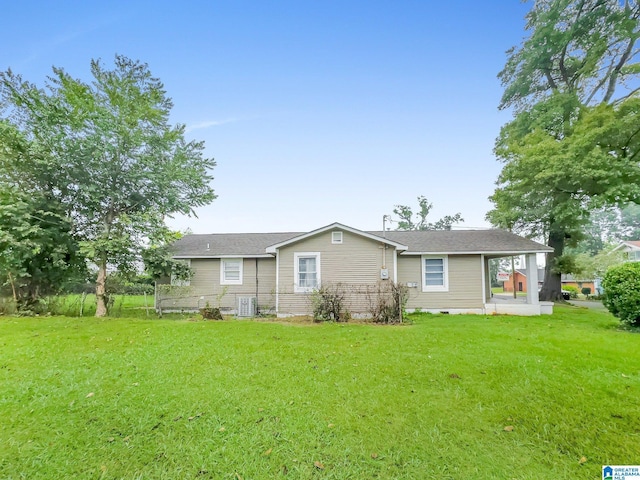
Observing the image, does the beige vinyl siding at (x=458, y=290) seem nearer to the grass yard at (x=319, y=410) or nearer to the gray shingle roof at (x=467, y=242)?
the gray shingle roof at (x=467, y=242)

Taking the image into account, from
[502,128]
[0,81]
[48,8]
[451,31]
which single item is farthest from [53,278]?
[502,128]

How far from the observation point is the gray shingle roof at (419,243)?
13047 millimetres

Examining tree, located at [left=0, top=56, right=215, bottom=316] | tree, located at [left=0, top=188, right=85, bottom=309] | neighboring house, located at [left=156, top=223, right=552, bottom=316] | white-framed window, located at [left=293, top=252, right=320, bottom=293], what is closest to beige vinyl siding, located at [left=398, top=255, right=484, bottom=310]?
neighboring house, located at [left=156, top=223, right=552, bottom=316]

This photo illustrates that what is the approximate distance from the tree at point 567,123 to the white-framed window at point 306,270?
12066mm

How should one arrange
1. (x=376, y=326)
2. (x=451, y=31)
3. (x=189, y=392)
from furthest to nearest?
(x=451, y=31) < (x=376, y=326) < (x=189, y=392)

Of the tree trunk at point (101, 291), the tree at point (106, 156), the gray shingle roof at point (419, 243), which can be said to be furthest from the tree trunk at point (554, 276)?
the tree trunk at point (101, 291)

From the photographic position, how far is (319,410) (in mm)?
3760

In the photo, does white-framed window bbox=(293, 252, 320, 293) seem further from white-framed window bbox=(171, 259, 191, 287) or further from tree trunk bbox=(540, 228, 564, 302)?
tree trunk bbox=(540, 228, 564, 302)

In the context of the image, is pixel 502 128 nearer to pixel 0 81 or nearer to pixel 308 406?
pixel 308 406

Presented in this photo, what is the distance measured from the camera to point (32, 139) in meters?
11.7

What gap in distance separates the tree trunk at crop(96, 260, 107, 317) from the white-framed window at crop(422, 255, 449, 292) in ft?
44.7

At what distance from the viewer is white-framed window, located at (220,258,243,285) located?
14.2 m

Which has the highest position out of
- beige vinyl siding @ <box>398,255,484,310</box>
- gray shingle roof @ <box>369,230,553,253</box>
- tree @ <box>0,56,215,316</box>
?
tree @ <box>0,56,215,316</box>

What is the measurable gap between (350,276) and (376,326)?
282 cm
